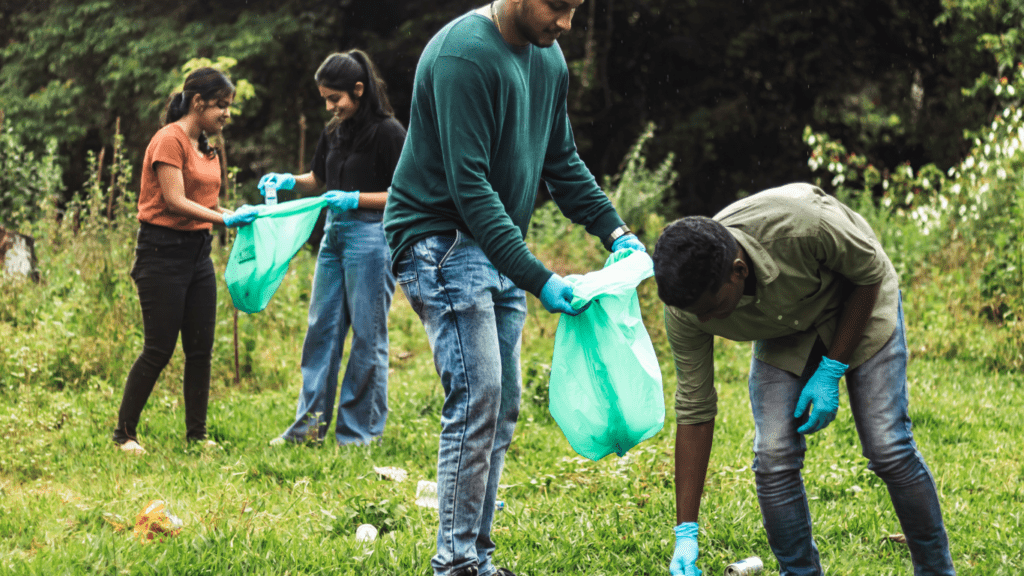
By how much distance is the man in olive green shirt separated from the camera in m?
2.32

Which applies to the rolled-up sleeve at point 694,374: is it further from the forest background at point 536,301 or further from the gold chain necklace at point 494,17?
the gold chain necklace at point 494,17

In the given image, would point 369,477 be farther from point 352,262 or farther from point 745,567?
point 745,567

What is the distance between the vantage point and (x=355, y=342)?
4.25 meters

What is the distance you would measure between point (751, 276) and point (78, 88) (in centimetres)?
1218

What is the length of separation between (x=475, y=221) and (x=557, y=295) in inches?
11.9

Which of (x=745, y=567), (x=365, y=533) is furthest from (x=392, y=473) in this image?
(x=745, y=567)

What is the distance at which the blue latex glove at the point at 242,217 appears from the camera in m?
3.89

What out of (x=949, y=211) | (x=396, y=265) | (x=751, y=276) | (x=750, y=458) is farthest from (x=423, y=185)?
(x=949, y=211)

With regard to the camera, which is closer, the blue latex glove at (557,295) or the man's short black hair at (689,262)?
the man's short black hair at (689,262)

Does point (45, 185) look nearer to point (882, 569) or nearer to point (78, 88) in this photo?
point (78, 88)

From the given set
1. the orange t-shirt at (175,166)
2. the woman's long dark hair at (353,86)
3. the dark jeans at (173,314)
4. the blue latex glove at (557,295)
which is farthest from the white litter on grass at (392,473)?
the blue latex glove at (557,295)

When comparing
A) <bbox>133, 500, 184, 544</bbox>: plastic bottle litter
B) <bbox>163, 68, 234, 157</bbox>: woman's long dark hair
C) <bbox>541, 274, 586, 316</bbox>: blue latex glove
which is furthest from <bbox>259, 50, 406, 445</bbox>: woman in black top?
<bbox>541, 274, 586, 316</bbox>: blue latex glove

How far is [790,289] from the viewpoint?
236 centimetres

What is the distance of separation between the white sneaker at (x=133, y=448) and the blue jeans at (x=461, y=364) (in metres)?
2.18
